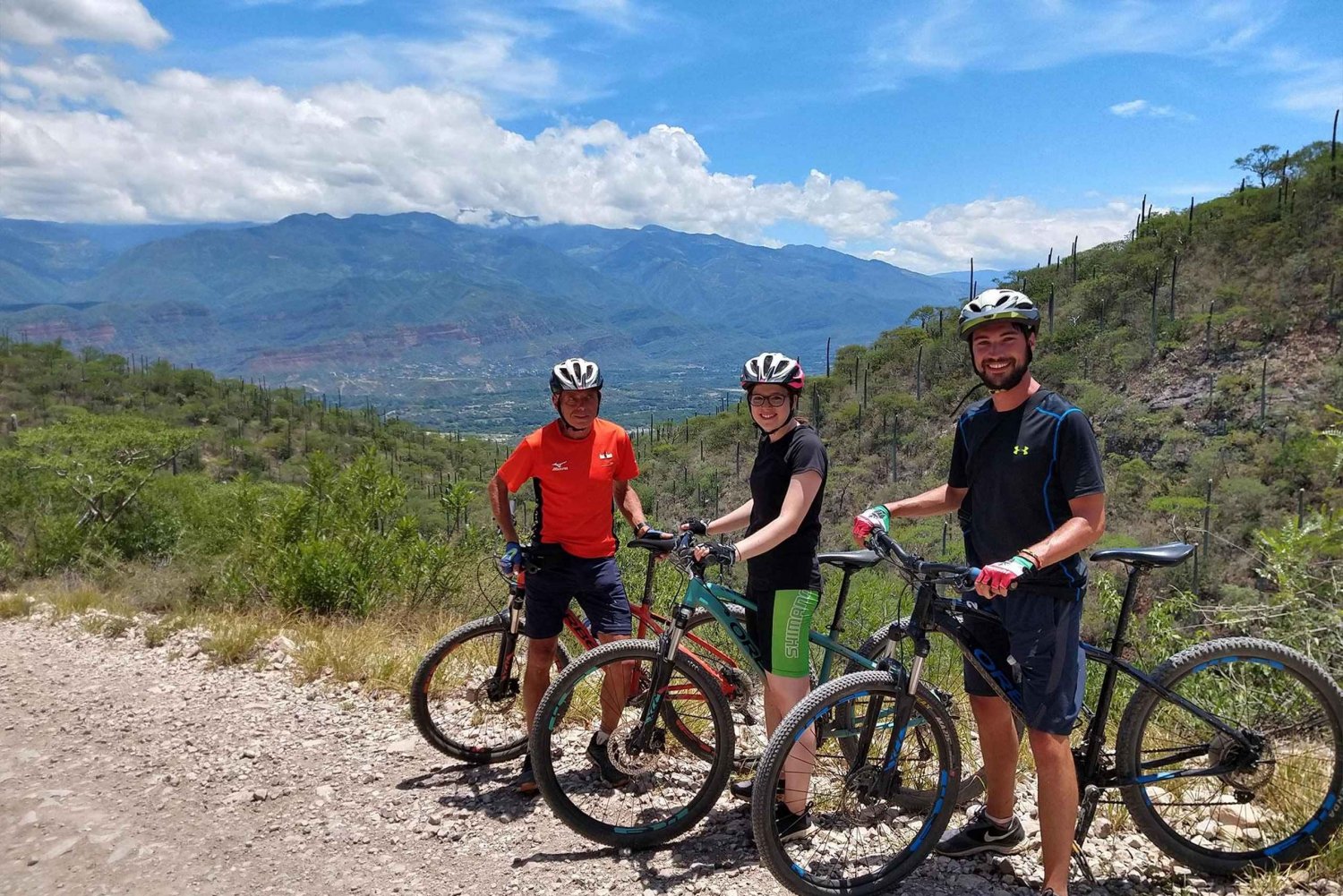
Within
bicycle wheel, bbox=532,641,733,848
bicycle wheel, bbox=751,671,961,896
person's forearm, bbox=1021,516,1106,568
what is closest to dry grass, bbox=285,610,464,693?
bicycle wheel, bbox=532,641,733,848

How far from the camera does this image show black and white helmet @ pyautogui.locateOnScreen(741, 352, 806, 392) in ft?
11.1

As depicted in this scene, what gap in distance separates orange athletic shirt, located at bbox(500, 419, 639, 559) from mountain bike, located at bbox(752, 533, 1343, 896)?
5.01 ft

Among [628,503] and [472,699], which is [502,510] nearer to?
[628,503]

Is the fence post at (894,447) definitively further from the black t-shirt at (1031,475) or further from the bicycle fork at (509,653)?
the black t-shirt at (1031,475)

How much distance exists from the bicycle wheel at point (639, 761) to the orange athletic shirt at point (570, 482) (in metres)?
0.76

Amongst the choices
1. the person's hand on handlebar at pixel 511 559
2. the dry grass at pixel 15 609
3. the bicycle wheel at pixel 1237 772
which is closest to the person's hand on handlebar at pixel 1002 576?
the bicycle wheel at pixel 1237 772

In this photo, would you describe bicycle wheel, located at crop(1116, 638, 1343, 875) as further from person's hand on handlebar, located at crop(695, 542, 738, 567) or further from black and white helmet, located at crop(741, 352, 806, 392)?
black and white helmet, located at crop(741, 352, 806, 392)

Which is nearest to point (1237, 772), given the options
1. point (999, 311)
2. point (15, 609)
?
point (999, 311)

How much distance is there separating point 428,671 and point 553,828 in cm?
120

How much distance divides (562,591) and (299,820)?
1.72 metres

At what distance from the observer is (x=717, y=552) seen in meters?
3.21

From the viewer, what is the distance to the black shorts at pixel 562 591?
4.17 metres

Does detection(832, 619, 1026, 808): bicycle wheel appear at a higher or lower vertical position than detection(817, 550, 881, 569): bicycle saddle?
lower

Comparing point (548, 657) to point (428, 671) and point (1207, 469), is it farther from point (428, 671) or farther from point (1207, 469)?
point (1207, 469)
